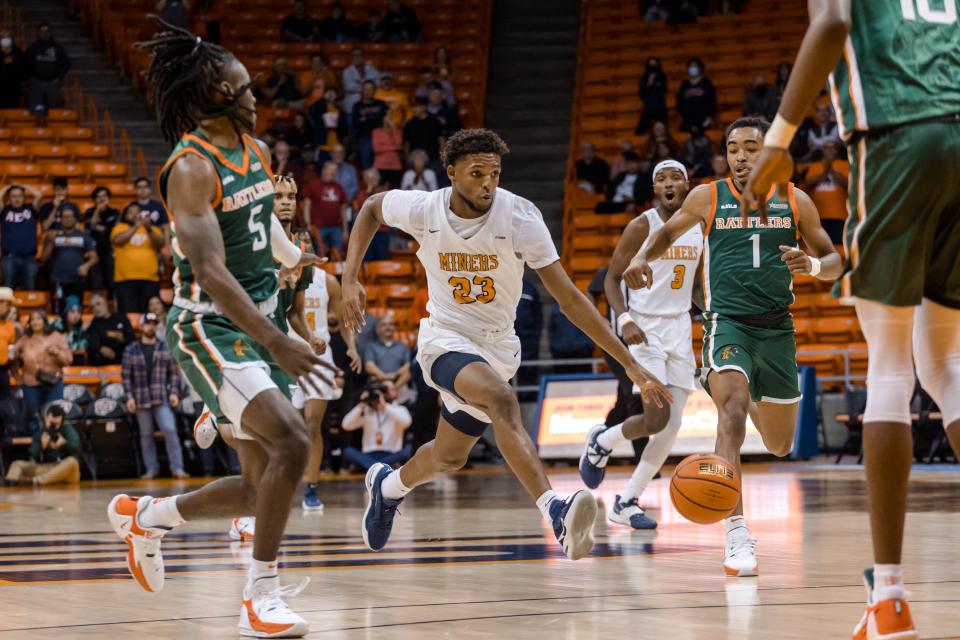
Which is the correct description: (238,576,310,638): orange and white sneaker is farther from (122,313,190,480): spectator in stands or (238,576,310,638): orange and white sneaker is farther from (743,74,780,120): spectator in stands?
(743,74,780,120): spectator in stands

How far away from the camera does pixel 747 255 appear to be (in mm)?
7457

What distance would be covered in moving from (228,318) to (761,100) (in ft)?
54.5

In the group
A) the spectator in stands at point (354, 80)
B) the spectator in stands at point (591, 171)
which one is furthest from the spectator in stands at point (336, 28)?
the spectator in stands at point (591, 171)

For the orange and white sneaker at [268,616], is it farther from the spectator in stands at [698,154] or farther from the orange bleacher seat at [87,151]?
the orange bleacher seat at [87,151]

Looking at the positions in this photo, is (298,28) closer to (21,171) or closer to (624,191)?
(21,171)

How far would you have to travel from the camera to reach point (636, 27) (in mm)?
25016

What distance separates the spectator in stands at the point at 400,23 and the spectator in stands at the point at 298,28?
1.36 m

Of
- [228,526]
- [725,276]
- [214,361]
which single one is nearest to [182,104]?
[214,361]

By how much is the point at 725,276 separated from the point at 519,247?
146cm

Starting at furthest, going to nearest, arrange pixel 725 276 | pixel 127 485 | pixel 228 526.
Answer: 1. pixel 127 485
2. pixel 228 526
3. pixel 725 276

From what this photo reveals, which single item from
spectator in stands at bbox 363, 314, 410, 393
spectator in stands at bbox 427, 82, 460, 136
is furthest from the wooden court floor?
spectator in stands at bbox 427, 82, 460, 136

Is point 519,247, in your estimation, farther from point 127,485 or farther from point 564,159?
point 564,159

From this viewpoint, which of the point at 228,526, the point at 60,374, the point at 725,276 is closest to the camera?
the point at 725,276

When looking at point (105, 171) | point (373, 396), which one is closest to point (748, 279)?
point (373, 396)
